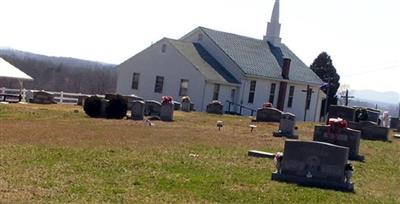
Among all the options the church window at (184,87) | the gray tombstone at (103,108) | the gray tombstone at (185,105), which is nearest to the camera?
the gray tombstone at (103,108)

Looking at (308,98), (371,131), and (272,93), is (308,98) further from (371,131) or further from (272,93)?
(371,131)

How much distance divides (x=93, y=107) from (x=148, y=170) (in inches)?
723

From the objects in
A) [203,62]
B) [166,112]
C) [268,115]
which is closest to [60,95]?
[203,62]

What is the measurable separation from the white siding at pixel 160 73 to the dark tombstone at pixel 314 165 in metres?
36.2

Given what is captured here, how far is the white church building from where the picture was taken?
5206 cm

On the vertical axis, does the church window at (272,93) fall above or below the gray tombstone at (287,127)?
above

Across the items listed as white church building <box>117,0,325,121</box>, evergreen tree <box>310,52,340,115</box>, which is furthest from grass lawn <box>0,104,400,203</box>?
evergreen tree <box>310,52,340,115</box>

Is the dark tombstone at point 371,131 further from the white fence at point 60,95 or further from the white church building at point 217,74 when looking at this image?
the white fence at point 60,95

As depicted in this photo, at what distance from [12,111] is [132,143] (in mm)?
14552

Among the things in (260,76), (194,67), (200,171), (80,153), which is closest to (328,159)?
(200,171)

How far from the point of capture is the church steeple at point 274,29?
6278cm

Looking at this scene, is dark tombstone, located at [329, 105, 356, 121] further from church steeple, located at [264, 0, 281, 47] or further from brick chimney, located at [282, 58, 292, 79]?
church steeple, located at [264, 0, 281, 47]

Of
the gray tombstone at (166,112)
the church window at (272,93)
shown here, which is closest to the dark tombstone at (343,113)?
the gray tombstone at (166,112)

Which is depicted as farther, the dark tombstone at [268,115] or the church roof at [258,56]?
the church roof at [258,56]
